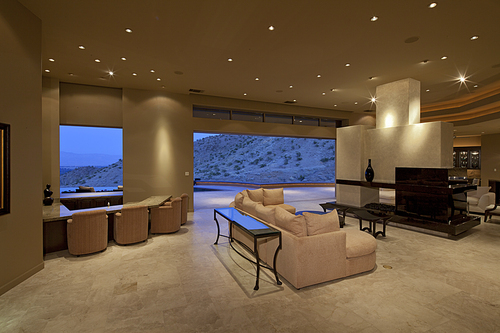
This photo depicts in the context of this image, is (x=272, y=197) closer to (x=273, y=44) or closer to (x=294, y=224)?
(x=294, y=224)

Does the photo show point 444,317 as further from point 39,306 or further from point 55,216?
point 55,216

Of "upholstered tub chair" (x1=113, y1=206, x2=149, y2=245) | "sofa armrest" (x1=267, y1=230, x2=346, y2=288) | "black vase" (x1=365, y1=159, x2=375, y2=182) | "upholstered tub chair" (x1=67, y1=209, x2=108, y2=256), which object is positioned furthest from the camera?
"black vase" (x1=365, y1=159, x2=375, y2=182)

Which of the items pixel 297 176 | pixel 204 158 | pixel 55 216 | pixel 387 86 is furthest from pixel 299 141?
pixel 55 216

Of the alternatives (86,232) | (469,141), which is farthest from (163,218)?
(469,141)

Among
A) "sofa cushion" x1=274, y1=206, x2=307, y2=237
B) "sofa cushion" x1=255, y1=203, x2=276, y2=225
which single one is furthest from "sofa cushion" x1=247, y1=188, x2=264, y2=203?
"sofa cushion" x1=274, y1=206, x2=307, y2=237

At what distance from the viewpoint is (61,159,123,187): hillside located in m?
7.93

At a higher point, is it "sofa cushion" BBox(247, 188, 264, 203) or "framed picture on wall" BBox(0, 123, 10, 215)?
"framed picture on wall" BBox(0, 123, 10, 215)

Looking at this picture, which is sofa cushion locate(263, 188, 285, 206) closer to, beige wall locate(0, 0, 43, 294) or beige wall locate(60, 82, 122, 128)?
beige wall locate(0, 0, 43, 294)

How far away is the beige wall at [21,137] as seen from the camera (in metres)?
3.15

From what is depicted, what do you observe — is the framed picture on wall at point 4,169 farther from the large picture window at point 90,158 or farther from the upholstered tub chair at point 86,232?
the large picture window at point 90,158

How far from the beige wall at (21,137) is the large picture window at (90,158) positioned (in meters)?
3.54

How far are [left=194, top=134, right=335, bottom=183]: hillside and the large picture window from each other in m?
16.6

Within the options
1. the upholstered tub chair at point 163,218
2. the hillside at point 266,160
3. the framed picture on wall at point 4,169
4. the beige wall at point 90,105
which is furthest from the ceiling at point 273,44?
the hillside at point 266,160

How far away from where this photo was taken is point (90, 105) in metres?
7.08
